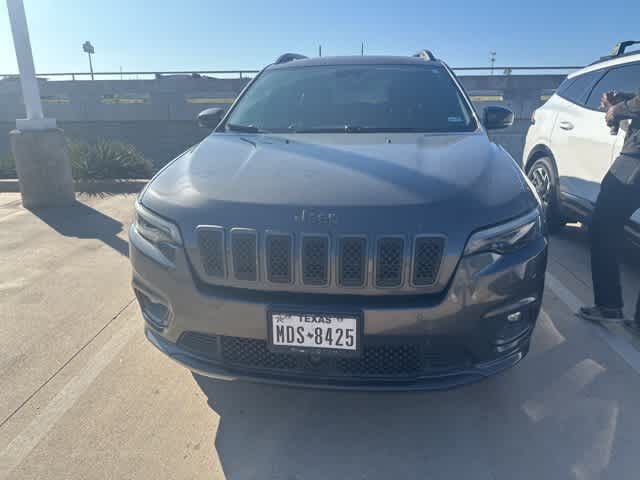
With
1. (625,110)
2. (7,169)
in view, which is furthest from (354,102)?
(7,169)

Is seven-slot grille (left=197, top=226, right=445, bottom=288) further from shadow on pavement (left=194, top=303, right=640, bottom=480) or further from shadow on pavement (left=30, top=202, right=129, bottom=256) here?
shadow on pavement (left=30, top=202, right=129, bottom=256)

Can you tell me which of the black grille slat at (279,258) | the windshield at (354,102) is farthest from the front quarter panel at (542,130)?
the black grille slat at (279,258)

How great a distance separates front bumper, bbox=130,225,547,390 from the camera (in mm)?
1954

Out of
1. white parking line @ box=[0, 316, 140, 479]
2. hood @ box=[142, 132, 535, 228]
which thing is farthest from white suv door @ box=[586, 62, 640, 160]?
white parking line @ box=[0, 316, 140, 479]

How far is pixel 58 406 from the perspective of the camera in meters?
2.52

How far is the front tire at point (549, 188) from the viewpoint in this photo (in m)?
4.91

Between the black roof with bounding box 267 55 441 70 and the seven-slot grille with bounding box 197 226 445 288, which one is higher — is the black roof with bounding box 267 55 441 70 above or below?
above

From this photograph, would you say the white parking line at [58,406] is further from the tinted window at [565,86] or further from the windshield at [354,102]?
the tinted window at [565,86]

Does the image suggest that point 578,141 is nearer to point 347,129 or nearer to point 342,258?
point 347,129

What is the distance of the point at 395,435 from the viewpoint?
2309mm

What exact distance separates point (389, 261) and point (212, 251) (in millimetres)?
735

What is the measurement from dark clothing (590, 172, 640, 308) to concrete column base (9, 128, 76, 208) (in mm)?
6265

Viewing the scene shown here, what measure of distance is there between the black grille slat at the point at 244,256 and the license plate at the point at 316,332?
20cm

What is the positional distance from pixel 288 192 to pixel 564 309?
253 centimetres
